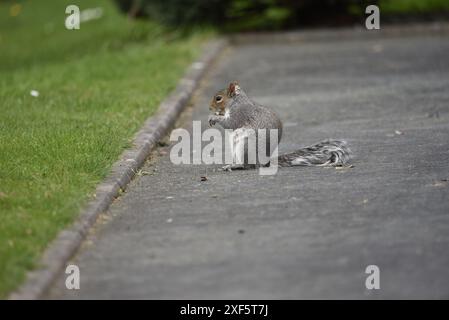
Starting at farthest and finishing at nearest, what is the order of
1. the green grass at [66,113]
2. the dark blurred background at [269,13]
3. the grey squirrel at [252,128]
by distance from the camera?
the dark blurred background at [269,13] < the grey squirrel at [252,128] < the green grass at [66,113]

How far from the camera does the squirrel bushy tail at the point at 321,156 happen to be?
336 inches

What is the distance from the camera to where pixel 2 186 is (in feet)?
24.8

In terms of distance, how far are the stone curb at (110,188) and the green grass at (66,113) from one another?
0.07 m

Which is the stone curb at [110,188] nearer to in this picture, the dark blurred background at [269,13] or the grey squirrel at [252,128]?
the grey squirrel at [252,128]

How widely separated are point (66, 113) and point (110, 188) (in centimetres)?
315

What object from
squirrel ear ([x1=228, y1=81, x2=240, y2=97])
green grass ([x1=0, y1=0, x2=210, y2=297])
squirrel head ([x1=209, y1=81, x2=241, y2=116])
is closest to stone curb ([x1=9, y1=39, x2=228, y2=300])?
green grass ([x1=0, y1=0, x2=210, y2=297])

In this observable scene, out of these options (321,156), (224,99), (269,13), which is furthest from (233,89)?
(269,13)

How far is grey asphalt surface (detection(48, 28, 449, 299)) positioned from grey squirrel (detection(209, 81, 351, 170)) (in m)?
0.13

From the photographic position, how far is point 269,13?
1736cm

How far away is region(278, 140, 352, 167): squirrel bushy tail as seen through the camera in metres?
8.52

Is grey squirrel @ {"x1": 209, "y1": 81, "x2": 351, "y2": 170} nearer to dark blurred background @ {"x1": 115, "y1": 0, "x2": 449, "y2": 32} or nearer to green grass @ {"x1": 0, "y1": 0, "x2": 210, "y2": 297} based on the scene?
green grass @ {"x1": 0, "y1": 0, "x2": 210, "y2": 297}

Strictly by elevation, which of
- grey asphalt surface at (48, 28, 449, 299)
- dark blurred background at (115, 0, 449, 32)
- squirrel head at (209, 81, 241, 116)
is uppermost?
dark blurred background at (115, 0, 449, 32)

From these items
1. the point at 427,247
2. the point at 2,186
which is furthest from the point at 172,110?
the point at 427,247

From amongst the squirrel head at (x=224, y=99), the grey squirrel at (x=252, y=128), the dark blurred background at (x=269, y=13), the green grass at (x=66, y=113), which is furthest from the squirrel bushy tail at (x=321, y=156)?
the dark blurred background at (x=269, y=13)
